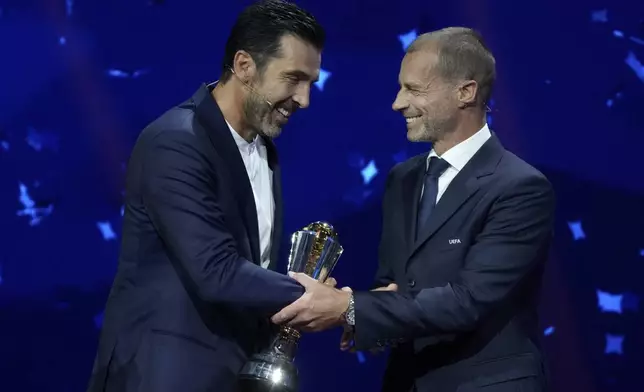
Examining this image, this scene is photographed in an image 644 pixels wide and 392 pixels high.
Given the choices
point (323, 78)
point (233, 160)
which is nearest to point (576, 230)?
point (323, 78)

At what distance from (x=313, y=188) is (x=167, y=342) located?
1.15 meters

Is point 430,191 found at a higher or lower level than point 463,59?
lower

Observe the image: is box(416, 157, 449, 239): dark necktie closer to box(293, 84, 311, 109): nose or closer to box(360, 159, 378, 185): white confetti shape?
box(293, 84, 311, 109): nose

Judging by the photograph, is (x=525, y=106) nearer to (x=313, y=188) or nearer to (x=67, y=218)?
(x=313, y=188)

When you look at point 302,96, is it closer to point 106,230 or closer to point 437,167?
point 437,167

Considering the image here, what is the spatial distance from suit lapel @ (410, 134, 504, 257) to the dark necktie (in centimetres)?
4

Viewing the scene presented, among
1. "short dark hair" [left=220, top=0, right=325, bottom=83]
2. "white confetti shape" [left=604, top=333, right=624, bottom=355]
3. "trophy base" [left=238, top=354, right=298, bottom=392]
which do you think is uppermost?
"short dark hair" [left=220, top=0, right=325, bottom=83]

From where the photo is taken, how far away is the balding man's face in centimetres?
230

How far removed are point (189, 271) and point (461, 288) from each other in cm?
55

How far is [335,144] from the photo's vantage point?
310 cm

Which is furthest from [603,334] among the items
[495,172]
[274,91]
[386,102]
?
[274,91]

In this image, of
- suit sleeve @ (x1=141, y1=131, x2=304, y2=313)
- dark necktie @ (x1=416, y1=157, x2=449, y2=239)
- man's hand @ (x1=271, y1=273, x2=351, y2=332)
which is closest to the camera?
suit sleeve @ (x1=141, y1=131, x2=304, y2=313)

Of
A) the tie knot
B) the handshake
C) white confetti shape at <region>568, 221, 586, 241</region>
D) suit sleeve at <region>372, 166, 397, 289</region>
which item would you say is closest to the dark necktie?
the tie knot

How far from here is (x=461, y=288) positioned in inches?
83.6
